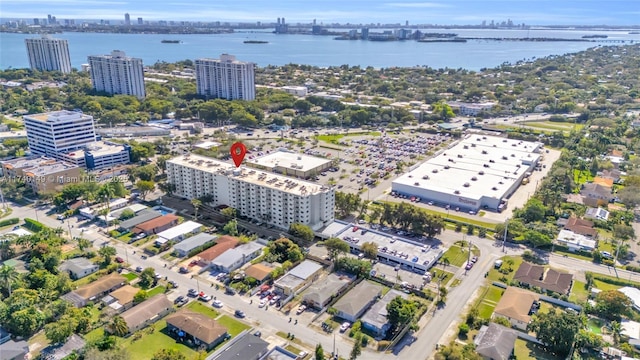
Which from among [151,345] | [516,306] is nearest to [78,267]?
[151,345]

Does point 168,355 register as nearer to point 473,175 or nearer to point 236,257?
point 236,257

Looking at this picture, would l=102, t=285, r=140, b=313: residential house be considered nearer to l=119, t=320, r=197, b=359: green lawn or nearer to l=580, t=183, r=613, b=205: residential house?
l=119, t=320, r=197, b=359: green lawn

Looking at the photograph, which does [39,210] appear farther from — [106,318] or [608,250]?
[608,250]

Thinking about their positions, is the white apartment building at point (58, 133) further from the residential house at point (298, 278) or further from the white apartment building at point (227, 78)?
the white apartment building at point (227, 78)

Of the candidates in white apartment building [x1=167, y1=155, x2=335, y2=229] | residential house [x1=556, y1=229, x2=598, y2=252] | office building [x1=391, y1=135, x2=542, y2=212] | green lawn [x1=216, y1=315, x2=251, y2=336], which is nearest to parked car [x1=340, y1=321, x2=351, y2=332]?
green lawn [x1=216, y1=315, x2=251, y2=336]

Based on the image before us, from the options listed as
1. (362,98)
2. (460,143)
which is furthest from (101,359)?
(362,98)
